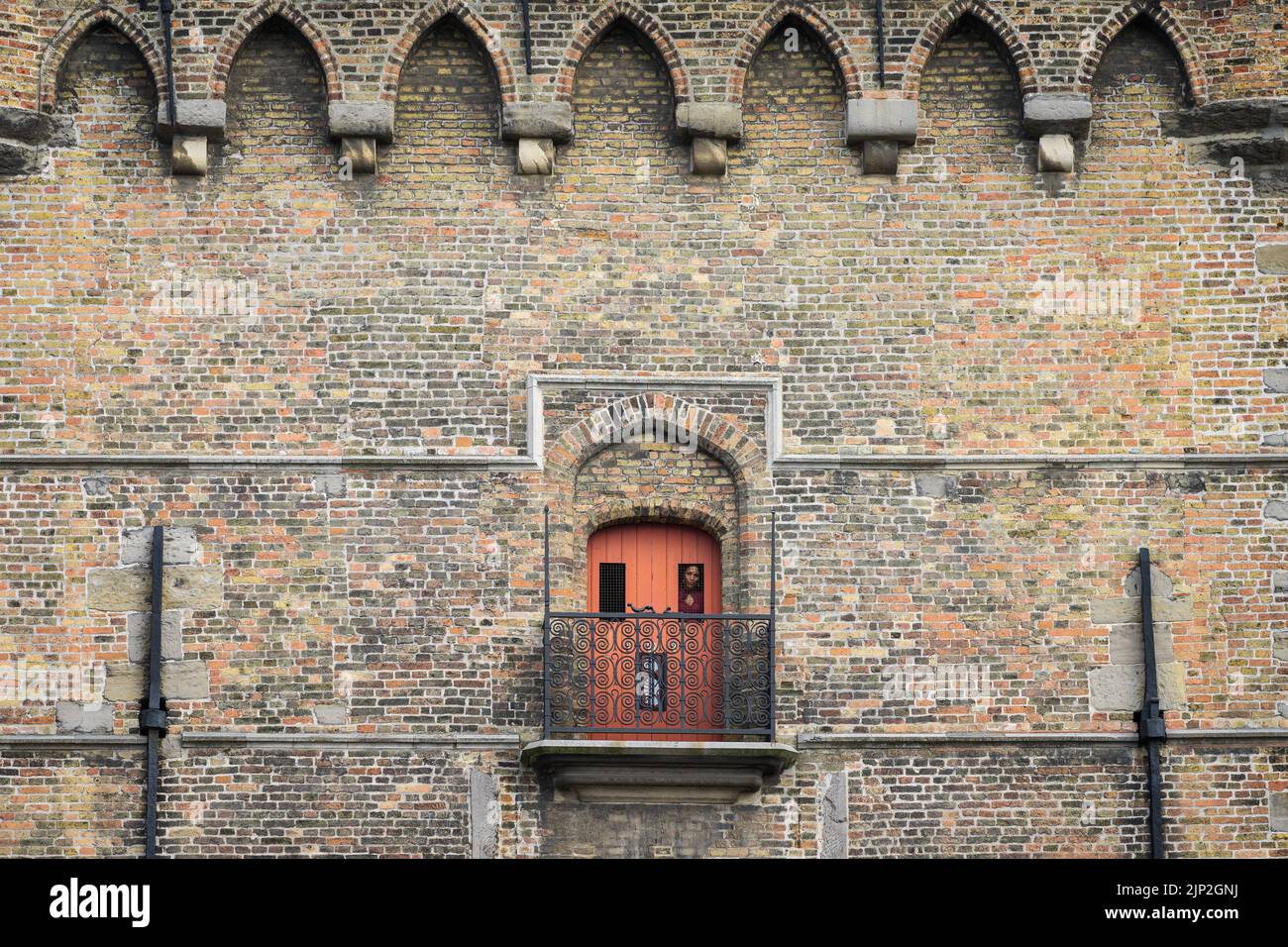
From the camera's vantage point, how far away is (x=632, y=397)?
1953 centimetres

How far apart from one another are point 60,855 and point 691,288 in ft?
20.3

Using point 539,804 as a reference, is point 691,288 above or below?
above

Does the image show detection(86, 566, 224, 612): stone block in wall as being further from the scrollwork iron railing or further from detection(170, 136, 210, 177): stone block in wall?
detection(170, 136, 210, 177): stone block in wall

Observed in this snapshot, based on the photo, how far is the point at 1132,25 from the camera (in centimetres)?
1992

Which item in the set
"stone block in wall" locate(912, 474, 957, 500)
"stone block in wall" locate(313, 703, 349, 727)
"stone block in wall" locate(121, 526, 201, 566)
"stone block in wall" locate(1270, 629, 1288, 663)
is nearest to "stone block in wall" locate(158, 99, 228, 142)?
"stone block in wall" locate(121, 526, 201, 566)

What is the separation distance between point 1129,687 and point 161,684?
23.1ft

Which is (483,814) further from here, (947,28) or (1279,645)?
(947,28)

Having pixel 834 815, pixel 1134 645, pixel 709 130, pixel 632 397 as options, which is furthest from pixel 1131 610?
pixel 709 130

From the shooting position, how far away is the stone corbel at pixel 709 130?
19.7 m

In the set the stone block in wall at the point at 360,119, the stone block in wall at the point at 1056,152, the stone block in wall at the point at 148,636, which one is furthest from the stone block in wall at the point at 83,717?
the stone block in wall at the point at 1056,152

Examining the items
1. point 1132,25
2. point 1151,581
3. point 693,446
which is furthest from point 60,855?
point 1132,25

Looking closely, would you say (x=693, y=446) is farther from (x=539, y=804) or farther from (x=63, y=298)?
(x=63, y=298)

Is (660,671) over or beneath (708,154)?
beneath

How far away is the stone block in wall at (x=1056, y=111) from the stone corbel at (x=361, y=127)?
15.7ft
